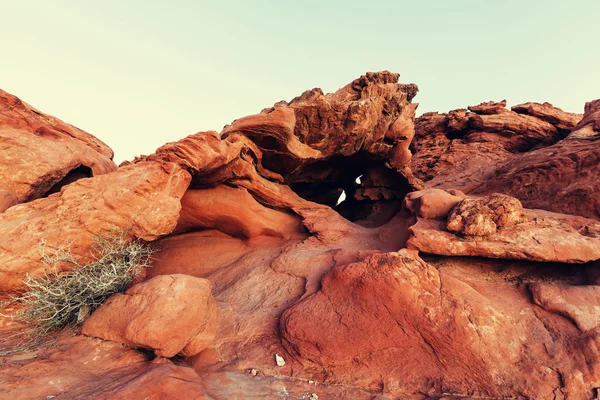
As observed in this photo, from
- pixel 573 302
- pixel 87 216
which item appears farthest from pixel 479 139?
pixel 87 216

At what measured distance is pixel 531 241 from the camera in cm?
532

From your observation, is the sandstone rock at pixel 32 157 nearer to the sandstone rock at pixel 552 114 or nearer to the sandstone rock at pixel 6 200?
the sandstone rock at pixel 6 200

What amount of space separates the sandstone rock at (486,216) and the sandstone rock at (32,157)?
906 centimetres

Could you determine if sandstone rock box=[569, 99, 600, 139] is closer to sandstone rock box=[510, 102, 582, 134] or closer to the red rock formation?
the red rock formation

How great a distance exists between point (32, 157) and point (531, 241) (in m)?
10.5

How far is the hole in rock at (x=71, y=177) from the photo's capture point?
7.38 meters

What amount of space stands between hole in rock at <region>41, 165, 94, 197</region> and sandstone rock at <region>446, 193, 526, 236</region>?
9.40m

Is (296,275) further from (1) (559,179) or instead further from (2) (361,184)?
(1) (559,179)

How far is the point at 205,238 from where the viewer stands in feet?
27.2

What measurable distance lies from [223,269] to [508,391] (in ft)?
19.9

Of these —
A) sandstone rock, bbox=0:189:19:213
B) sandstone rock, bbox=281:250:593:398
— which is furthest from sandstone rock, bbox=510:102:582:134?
sandstone rock, bbox=0:189:19:213

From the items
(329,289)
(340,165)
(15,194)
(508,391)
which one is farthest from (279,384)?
(340,165)

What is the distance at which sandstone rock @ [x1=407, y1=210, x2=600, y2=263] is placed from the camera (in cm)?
512

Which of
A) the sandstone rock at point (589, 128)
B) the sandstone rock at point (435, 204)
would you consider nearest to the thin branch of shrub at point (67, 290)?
the sandstone rock at point (435, 204)
